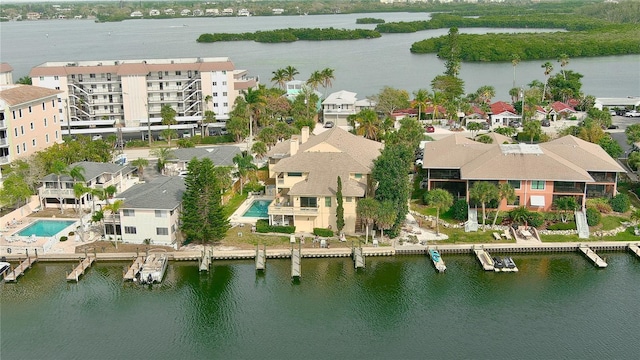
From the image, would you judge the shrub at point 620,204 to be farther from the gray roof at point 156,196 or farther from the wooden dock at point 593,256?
the gray roof at point 156,196

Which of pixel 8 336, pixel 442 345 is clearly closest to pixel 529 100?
pixel 442 345

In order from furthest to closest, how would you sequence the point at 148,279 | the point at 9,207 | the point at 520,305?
the point at 9,207 < the point at 148,279 < the point at 520,305

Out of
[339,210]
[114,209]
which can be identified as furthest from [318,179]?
[114,209]

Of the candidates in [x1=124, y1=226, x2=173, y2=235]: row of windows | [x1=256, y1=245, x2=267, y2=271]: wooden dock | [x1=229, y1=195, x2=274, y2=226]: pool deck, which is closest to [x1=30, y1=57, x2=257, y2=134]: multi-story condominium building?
[x1=229, y1=195, x2=274, y2=226]: pool deck

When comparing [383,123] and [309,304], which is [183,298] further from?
[383,123]

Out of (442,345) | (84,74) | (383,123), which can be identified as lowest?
(442,345)
